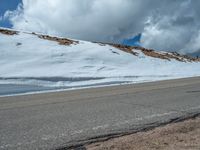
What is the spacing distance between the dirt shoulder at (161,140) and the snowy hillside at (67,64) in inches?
554

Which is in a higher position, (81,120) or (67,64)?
(67,64)

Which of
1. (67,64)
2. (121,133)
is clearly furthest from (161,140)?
(67,64)

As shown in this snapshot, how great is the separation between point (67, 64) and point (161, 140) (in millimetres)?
21133

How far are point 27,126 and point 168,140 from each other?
2.90m

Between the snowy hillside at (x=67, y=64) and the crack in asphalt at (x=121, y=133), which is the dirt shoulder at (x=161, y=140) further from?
the snowy hillside at (x=67, y=64)

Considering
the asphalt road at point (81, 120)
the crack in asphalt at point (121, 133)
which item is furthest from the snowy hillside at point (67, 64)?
the crack in asphalt at point (121, 133)

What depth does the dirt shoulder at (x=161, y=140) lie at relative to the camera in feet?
15.0

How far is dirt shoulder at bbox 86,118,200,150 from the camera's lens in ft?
15.0

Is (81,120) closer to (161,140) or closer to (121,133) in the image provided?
(121,133)

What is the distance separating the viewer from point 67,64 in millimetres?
25656

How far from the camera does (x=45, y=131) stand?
19.2ft

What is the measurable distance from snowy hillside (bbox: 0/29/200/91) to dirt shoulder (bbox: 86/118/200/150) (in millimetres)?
14060

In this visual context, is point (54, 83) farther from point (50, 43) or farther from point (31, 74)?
point (50, 43)

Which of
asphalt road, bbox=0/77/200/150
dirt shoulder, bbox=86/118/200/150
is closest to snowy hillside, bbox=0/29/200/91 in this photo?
asphalt road, bbox=0/77/200/150
